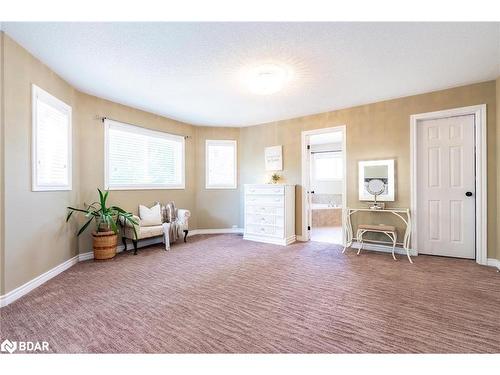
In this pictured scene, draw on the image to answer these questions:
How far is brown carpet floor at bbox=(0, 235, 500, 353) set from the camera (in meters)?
1.57

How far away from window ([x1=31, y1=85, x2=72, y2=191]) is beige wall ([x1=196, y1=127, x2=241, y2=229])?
100 inches

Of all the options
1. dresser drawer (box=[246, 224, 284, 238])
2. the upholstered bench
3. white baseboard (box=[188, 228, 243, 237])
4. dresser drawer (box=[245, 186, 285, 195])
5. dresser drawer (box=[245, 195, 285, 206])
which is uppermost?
dresser drawer (box=[245, 186, 285, 195])

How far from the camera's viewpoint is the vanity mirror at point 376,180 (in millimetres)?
3729

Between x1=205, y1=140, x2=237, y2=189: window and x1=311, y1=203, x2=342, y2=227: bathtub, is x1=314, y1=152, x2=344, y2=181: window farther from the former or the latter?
x1=205, y1=140, x2=237, y2=189: window

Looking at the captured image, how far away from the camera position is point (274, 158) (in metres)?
5.01

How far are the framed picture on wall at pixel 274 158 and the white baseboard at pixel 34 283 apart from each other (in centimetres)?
381

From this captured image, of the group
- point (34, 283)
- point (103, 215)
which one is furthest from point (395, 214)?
point (34, 283)

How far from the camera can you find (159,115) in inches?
181

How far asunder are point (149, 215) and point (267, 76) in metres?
3.05

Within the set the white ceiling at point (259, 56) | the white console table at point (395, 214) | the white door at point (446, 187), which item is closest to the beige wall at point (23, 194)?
the white ceiling at point (259, 56)

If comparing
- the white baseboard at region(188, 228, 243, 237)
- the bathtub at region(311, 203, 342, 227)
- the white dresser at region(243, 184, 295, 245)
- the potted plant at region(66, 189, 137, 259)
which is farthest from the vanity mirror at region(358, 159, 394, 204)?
the potted plant at region(66, 189, 137, 259)

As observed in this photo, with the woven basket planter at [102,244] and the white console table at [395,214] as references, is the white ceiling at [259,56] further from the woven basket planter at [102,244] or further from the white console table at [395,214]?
the woven basket planter at [102,244]

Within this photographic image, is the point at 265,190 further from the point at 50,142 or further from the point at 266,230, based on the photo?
the point at 50,142
